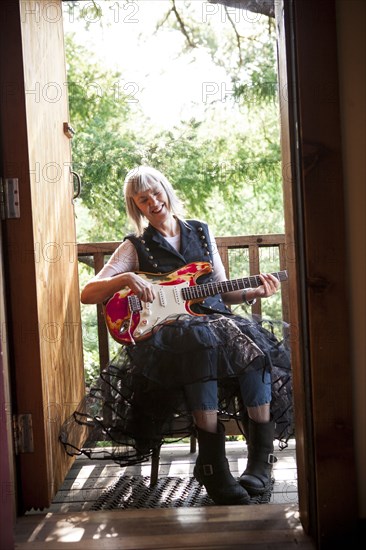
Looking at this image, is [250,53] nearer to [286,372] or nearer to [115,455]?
[286,372]

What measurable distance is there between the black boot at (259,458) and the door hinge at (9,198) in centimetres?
117

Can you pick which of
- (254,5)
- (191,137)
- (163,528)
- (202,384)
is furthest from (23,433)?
(254,5)

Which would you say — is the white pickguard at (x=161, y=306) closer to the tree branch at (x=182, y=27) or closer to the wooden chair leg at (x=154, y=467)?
the wooden chair leg at (x=154, y=467)

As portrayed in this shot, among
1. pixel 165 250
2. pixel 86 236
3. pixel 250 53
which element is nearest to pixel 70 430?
pixel 165 250

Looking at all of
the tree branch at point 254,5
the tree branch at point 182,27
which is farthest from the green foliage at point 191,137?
the tree branch at point 254,5

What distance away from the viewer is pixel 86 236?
4.24 meters

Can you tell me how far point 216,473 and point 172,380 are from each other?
364mm

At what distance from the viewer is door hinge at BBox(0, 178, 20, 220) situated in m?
2.01

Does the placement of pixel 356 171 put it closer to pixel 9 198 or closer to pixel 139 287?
pixel 9 198

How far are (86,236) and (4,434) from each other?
8.48 feet

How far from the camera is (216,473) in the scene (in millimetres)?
2270

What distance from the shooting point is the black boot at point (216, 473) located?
7.32 feet

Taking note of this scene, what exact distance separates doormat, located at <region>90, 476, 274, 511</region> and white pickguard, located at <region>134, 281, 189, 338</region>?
610 mm

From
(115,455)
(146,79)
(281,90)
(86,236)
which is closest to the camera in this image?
(281,90)
